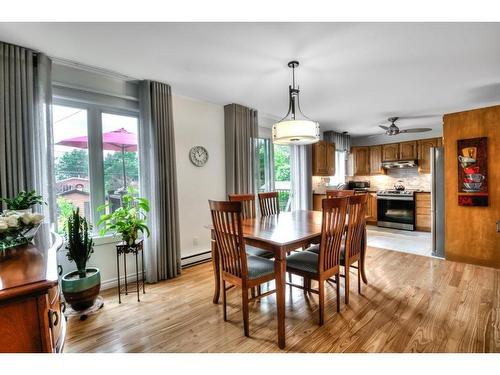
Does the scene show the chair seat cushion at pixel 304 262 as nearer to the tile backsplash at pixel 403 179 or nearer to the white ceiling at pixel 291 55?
the white ceiling at pixel 291 55

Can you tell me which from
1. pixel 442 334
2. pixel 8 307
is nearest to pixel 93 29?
pixel 8 307

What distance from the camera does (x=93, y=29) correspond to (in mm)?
1903

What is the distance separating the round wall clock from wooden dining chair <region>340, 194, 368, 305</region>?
2235mm

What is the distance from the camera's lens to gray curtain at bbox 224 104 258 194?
3.91m

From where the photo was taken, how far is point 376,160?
21.7 ft

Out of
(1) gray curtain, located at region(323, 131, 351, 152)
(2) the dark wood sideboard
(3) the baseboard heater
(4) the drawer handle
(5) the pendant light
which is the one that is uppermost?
(1) gray curtain, located at region(323, 131, 351, 152)

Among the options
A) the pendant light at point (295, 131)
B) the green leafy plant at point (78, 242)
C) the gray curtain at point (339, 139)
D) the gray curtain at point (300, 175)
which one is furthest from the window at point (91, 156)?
the gray curtain at point (339, 139)

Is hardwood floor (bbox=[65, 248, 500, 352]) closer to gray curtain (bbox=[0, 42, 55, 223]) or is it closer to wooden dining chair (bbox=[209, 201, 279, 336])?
wooden dining chair (bbox=[209, 201, 279, 336])

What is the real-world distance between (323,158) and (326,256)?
3940mm

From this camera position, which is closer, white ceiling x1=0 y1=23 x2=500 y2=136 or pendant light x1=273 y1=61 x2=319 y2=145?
white ceiling x1=0 y1=23 x2=500 y2=136

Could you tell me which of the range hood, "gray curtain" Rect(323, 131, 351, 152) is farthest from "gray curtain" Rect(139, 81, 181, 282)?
the range hood

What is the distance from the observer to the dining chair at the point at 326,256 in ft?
6.63

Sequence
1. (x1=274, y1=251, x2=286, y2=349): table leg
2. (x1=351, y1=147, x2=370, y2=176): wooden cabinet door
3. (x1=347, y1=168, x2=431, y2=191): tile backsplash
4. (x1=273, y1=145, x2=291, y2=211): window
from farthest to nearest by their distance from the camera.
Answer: (x1=351, y1=147, x2=370, y2=176): wooden cabinet door → (x1=347, y1=168, x2=431, y2=191): tile backsplash → (x1=273, y1=145, x2=291, y2=211): window → (x1=274, y1=251, x2=286, y2=349): table leg
